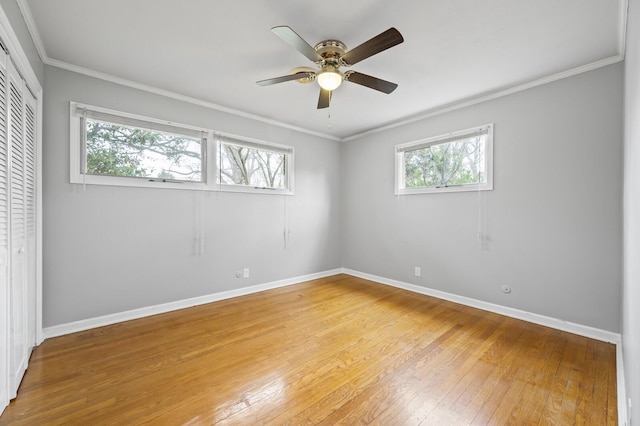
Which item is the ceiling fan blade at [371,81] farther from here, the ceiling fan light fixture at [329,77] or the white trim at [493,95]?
the white trim at [493,95]

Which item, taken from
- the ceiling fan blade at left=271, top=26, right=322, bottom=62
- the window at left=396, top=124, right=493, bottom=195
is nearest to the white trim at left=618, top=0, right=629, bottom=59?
the window at left=396, top=124, right=493, bottom=195

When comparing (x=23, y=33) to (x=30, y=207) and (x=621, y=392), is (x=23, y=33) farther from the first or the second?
(x=621, y=392)

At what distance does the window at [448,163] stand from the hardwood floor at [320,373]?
1.61m

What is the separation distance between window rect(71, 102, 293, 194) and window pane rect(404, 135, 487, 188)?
2.05 m

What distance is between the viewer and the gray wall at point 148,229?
2.53 meters

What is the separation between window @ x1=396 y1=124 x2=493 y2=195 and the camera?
127 inches

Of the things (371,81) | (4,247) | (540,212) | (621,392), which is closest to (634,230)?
(621,392)

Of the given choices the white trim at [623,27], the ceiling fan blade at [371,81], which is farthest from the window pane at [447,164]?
the ceiling fan blade at [371,81]

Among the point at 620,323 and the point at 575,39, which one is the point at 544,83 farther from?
the point at 620,323

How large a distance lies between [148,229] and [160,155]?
2.81 ft

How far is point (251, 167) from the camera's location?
389cm

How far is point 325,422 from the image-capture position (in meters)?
1.51

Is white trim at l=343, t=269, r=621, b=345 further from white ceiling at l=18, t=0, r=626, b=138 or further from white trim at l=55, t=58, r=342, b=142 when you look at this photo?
white trim at l=55, t=58, r=342, b=142

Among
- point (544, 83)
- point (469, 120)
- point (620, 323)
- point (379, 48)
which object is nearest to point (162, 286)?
point (379, 48)
